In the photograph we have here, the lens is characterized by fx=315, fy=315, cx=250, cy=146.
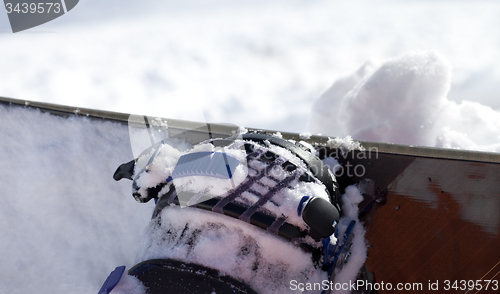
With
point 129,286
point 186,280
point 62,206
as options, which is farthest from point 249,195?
point 62,206

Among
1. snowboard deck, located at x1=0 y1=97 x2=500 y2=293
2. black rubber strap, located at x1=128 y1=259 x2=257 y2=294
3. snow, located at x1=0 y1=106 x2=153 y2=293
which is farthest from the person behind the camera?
snow, located at x1=0 y1=106 x2=153 y2=293

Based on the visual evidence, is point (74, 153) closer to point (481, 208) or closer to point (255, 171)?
point (255, 171)

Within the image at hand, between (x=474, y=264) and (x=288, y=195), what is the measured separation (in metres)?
1.21

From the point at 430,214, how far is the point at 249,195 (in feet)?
3.71

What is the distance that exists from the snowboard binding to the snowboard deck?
2.00 ft

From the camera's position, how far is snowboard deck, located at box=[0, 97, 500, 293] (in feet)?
5.28

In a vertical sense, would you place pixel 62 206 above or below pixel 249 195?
below

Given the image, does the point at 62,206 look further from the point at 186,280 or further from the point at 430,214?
the point at 430,214

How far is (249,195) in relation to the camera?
107 centimetres

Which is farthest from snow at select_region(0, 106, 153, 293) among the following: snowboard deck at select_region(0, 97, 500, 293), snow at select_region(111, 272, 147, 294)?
snowboard deck at select_region(0, 97, 500, 293)

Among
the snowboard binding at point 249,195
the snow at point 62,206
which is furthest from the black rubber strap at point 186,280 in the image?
the snow at point 62,206

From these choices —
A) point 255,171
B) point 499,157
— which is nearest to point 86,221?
point 255,171

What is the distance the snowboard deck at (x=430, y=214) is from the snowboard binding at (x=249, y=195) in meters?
0.61

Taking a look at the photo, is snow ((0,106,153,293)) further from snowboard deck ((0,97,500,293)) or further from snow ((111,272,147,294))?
snowboard deck ((0,97,500,293))
